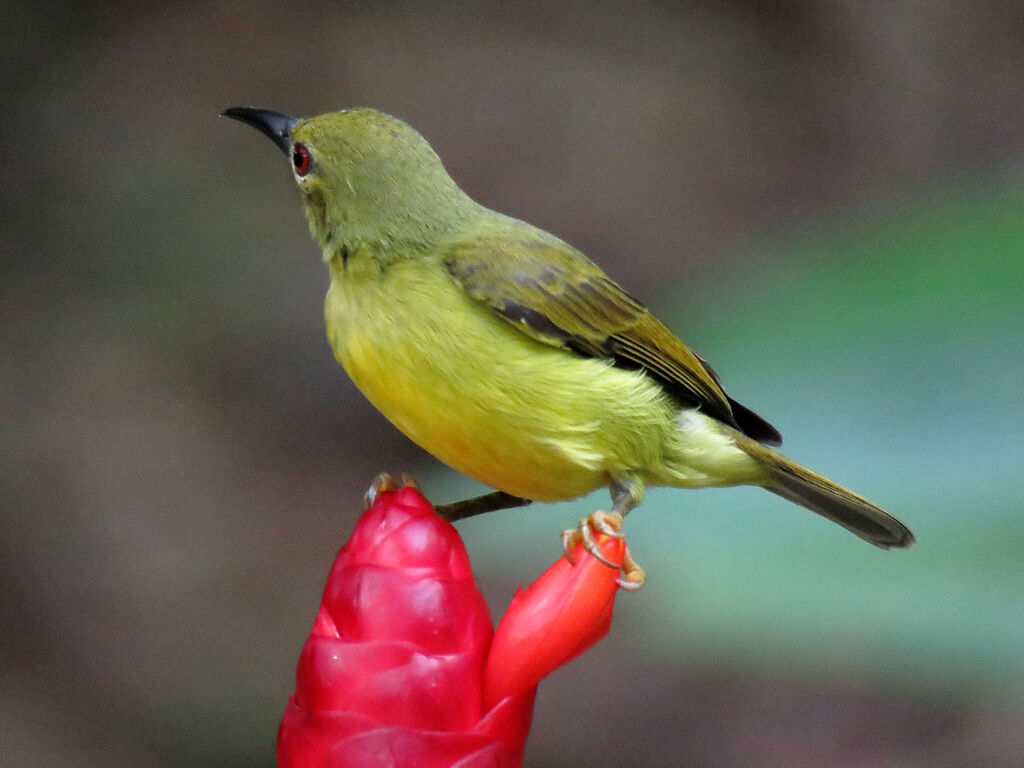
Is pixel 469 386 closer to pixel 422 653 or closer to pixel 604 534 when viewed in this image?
pixel 604 534

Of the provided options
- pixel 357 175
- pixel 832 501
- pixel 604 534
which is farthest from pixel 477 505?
pixel 832 501

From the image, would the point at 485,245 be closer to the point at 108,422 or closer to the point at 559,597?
the point at 559,597

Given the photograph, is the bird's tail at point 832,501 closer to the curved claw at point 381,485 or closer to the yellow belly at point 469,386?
the yellow belly at point 469,386

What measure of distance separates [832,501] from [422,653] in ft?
2.81

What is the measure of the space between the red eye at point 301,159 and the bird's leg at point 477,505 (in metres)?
A: 0.45

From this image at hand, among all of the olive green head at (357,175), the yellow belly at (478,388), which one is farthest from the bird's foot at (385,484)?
the olive green head at (357,175)

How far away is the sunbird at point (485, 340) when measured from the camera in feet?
4.90

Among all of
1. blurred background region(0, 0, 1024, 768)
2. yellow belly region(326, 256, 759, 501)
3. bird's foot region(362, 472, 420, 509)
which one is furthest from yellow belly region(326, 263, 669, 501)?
blurred background region(0, 0, 1024, 768)

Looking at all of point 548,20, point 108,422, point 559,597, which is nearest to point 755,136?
point 548,20

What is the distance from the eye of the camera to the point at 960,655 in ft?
6.40

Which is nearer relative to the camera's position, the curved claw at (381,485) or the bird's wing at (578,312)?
the curved claw at (381,485)

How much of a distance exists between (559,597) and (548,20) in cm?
267

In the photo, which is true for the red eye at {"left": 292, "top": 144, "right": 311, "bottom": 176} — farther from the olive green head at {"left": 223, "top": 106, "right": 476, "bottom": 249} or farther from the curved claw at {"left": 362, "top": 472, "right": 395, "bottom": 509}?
the curved claw at {"left": 362, "top": 472, "right": 395, "bottom": 509}

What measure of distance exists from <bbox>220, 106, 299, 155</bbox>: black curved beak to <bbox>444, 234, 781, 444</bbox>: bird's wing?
25 centimetres
